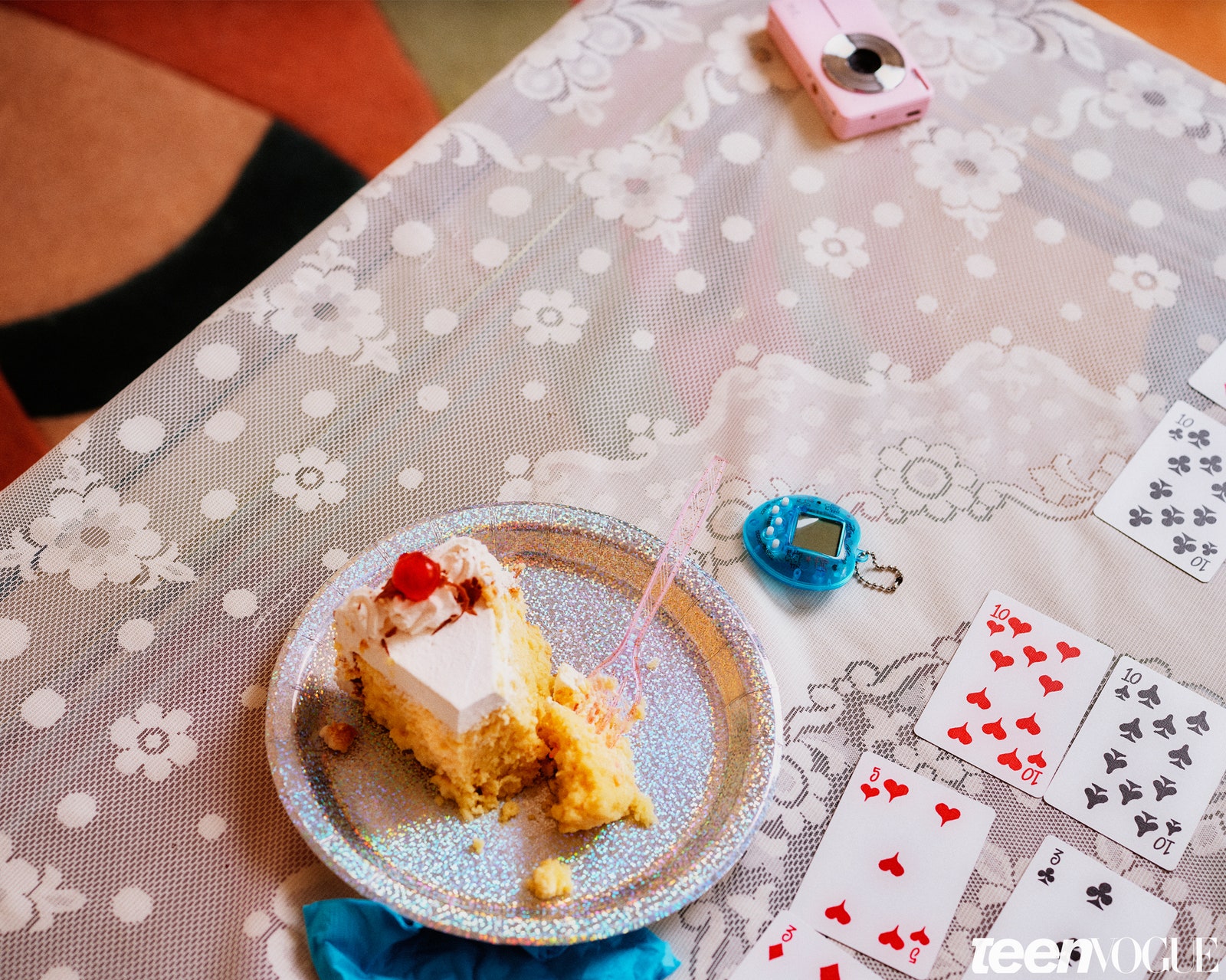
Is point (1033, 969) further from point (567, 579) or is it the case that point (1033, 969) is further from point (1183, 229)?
point (1183, 229)

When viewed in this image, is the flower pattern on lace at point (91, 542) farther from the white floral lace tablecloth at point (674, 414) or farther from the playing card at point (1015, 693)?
the playing card at point (1015, 693)

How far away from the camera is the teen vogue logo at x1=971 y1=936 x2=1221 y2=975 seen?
104 cm

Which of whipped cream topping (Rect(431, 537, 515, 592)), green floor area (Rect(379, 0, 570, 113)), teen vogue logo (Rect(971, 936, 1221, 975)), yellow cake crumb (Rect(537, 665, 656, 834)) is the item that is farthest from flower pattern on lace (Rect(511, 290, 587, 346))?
green floor area (Rect(379, 0, 570, 113))

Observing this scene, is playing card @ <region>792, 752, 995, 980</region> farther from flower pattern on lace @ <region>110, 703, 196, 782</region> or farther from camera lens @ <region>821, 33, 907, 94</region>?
camera lens @ <region>821, 33, 907, 94</region>

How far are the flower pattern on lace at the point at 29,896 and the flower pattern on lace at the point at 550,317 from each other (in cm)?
82

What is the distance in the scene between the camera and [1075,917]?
107cm

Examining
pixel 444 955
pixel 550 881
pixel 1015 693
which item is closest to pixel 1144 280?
pixel 1015 693

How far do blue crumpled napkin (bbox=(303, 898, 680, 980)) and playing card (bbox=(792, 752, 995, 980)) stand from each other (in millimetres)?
187

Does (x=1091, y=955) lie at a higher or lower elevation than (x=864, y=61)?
lower

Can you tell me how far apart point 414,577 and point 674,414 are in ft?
1.55

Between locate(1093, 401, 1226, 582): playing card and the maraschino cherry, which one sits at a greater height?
the maraschino cherry

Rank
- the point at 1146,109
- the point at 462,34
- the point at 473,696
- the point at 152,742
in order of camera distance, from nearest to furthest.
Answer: the point at 473,696 < the point at 152,742 < the point at 1146,109 < the point at 462,34

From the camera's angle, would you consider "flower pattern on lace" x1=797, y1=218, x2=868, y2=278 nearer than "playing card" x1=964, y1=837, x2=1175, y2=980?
No

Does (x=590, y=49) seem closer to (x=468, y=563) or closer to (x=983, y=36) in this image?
(x=983, y=36)
